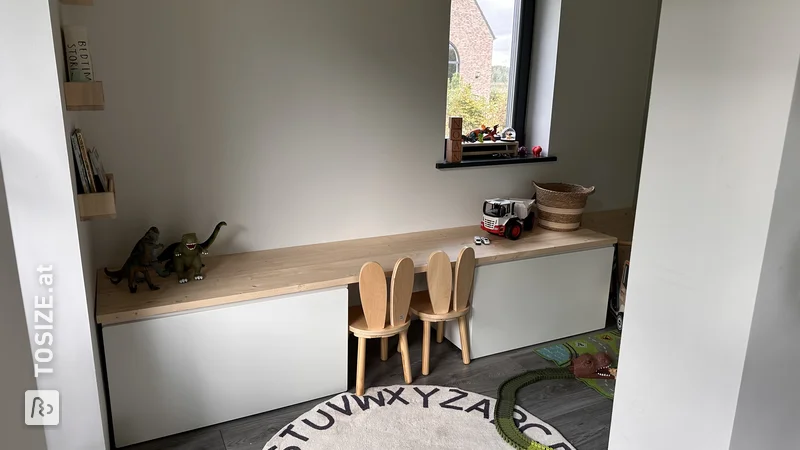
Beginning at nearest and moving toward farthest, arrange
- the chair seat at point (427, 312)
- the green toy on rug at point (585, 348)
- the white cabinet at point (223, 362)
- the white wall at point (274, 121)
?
the white cabinet at point (223, 362) < the white wall at point (274, 121) < the chair seat at point (427, 312) < the green toy on rug at point (585, 348)

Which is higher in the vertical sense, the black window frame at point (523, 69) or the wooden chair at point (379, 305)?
the black window frame at point (523, 69)

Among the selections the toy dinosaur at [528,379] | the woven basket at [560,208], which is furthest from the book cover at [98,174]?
the woven basket at [560,208]

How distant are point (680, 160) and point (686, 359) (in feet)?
1.51

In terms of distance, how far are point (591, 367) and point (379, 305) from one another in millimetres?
1015

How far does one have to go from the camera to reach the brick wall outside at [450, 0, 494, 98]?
300 cm

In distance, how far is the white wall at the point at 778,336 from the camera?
114cm

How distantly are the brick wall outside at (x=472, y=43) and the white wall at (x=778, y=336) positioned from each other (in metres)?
2.11

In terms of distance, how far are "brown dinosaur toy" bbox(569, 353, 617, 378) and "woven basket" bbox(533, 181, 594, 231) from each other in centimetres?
71

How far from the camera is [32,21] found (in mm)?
1531

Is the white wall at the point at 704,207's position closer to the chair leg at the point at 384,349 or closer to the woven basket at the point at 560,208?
the chair leg at the point at 384,349

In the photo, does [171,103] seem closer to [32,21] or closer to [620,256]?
[32,21]

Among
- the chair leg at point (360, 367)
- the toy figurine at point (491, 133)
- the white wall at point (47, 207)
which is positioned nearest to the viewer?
the white wall at point (47, 207)

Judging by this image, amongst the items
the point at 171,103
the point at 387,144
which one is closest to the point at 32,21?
the point at 171,103

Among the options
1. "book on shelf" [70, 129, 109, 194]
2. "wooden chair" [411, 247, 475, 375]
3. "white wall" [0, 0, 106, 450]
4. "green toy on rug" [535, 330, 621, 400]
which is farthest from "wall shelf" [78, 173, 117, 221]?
"green toy on rug" [535, 330, 621, 400]
